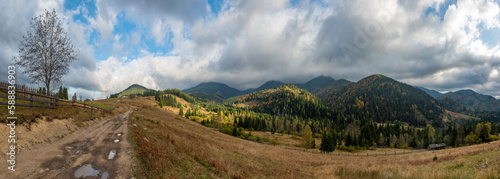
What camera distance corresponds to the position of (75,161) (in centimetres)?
1077

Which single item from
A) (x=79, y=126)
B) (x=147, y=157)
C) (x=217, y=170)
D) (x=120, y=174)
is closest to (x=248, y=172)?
(x=217, y=170)

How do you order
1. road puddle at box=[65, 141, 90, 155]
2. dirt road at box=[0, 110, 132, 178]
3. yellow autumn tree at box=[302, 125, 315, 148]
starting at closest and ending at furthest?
dirt road at box=[0, 110, 132, 178], road puddle at box=[65, 141, 90, 155], yellow autumn tree at box=[302, 125, 315, 148]

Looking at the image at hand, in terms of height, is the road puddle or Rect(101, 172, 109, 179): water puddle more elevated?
the road puddle

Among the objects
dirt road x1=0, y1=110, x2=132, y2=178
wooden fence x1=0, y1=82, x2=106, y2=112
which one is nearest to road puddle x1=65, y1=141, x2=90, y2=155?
dirt road x1=0, y1=110, x2=132, y2=178

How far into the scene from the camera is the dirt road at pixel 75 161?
9.02 metres

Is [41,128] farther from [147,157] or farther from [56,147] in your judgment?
[147,157]

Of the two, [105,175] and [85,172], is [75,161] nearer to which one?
[85,172]

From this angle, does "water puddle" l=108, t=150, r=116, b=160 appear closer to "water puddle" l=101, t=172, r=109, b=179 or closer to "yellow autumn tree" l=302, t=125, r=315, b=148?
"water puddle" l=101, t=172, r=109, b=179

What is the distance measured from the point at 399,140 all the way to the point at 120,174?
150 m

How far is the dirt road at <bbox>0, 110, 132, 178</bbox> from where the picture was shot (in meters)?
9.02

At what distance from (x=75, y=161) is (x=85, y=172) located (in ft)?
7.78

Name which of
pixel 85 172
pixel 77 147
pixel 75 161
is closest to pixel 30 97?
pixel 77 147

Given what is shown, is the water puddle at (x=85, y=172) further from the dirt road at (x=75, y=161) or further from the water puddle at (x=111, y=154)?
the water puddle at (x=111, y=154)

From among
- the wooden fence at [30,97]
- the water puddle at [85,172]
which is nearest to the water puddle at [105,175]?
the water puddle at [85,172]
